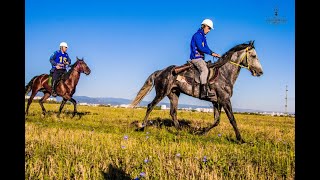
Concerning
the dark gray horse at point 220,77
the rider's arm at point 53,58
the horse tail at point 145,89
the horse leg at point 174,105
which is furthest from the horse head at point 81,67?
the dark gray horse at point 220,77

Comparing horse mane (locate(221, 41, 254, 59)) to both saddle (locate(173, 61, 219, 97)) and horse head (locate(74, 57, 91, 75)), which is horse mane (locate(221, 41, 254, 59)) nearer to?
saddle (locate(173, 61, 219, 97))

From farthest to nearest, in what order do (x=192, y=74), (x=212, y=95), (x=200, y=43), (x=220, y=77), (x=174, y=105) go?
(x=174, y=105), (x=192, y=74), (x=212, y=95), (x=220, y=77), (x=200, y=43)

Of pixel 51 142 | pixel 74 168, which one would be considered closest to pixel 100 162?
pixel 74 168

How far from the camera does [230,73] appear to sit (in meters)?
11.0

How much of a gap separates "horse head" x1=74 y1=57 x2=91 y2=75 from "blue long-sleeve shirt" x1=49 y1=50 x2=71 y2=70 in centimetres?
52

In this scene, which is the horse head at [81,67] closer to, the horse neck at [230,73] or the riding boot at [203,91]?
the riding boot at [203,91]

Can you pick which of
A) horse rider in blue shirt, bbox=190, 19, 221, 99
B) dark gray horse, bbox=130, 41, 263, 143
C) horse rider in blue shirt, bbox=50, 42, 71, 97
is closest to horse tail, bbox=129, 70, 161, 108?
dark gray horse, bbox=130, 41, 263, 143

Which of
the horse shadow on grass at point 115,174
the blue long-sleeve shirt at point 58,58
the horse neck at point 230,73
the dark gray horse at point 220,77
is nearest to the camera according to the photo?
the horse shadow on grass at point 115,174

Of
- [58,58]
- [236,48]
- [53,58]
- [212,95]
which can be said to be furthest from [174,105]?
[53,58]

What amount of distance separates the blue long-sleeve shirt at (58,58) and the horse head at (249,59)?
9.19m

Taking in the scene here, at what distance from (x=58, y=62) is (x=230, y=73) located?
954 cm

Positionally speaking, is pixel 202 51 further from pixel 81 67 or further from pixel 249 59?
pixel 81 67

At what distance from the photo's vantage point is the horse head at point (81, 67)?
56.4 ft
